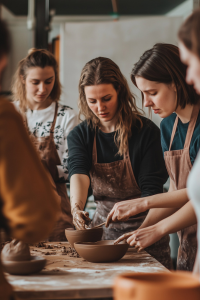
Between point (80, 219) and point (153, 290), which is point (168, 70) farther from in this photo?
point (153, 290)

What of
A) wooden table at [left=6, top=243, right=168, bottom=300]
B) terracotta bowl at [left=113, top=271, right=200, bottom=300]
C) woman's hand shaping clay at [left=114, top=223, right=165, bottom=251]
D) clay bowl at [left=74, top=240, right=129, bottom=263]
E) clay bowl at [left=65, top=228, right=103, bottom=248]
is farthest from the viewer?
clay bowl at [left=65, top=228, right=103, bottom=248]

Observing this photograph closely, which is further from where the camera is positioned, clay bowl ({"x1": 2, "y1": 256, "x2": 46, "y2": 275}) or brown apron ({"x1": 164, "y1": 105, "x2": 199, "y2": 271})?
brown apron ({"x1": 164, "y1": 105, "x2": 199, "y2": 271})

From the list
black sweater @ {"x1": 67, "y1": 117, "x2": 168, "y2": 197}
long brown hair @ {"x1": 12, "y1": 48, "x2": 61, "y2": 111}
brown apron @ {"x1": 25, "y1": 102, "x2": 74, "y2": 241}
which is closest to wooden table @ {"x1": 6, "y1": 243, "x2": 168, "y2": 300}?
black sweater @ {"x1": 67, "y1": 117, "x2": 168, "y2": 197}

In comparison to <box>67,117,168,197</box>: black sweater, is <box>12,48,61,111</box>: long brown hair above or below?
above

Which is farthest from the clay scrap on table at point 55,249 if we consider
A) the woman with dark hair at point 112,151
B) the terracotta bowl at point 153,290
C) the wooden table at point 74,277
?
the terracotta bowl at point 153,290

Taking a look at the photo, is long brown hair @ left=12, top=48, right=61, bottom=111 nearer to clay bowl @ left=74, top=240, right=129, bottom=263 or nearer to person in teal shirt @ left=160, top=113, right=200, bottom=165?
person in teal shirt @ left=160, top=113, right=200, bottom=165

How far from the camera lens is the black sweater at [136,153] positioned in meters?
2.08

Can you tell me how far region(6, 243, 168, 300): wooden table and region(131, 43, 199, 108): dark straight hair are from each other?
0.82 m

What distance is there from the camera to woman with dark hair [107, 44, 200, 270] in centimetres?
169

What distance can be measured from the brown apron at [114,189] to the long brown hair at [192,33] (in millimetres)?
1280

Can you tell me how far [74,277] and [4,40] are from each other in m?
0.87

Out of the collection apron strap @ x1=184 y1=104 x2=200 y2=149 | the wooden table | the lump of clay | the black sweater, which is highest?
apron strap @ x1=184 y1=104 x2=200 y2=149

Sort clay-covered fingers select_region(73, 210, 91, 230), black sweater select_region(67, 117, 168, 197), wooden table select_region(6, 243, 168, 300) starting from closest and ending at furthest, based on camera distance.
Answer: wooden table select_region(6, 243, 168, 300)
clay-covered fingers select_region(73, 210, 91, 230)
black sweater select_region(67, 117, 168, 197)

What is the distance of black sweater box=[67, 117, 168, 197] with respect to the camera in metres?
2.08
